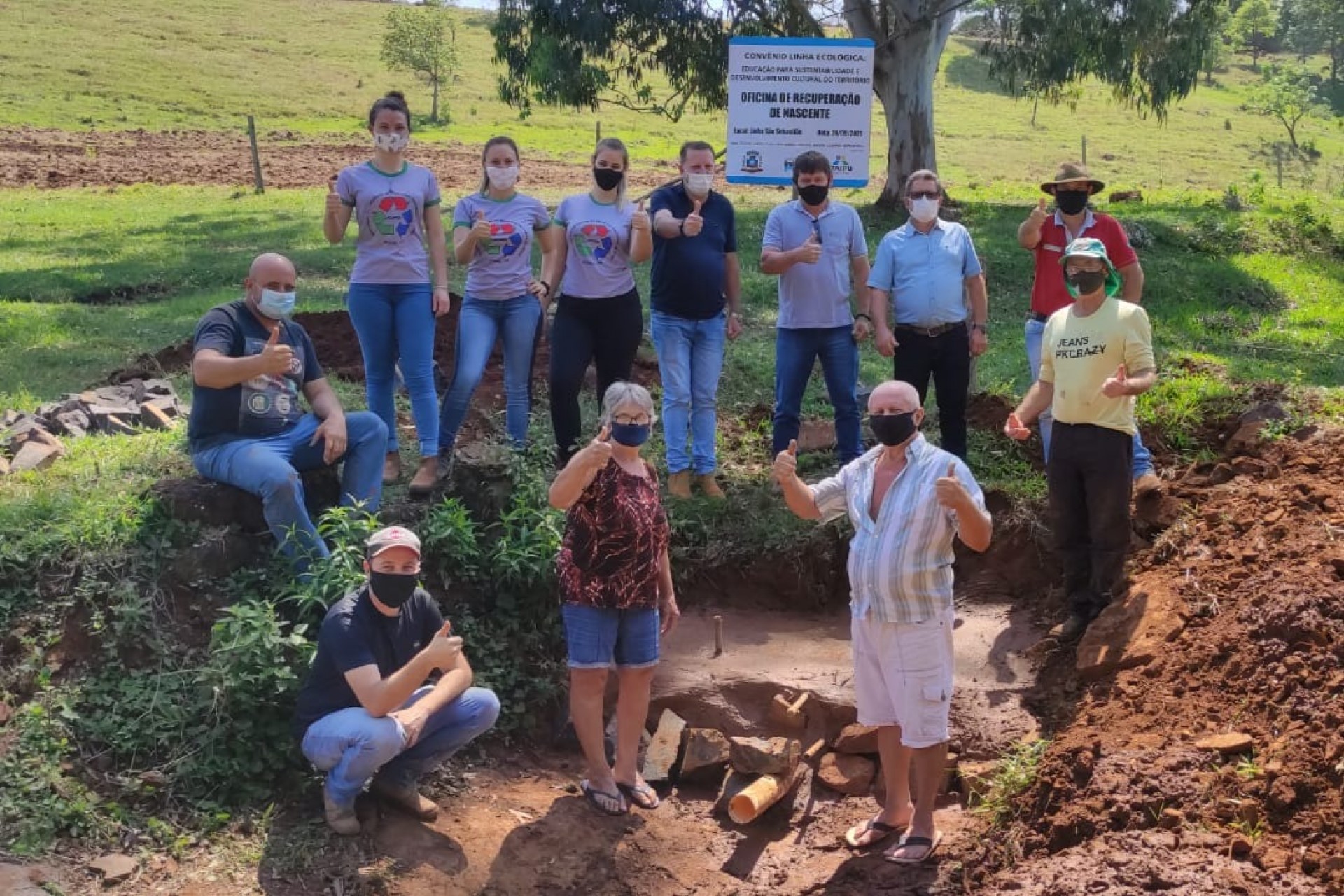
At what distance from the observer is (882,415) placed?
4.76 m

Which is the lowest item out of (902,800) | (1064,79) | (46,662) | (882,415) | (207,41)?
(902,800)

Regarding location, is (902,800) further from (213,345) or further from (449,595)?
(213,345)

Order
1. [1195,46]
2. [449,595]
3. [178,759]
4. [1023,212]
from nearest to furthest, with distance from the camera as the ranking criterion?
[178,759]
[449,595]
[1195,46]
[1023,212]

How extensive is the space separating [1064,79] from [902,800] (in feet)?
47.4

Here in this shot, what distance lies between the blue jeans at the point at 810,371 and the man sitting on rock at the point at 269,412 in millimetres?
2451

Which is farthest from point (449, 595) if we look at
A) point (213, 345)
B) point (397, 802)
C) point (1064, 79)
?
point (1064, 79)

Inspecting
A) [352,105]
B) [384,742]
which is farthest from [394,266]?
[352,105]

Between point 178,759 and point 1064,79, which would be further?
point 1064,79

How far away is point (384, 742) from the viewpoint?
4.86 metres

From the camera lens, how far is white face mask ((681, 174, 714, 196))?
6.83 meters

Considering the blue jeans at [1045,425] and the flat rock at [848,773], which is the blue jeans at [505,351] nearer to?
the flat rock at [848,773]

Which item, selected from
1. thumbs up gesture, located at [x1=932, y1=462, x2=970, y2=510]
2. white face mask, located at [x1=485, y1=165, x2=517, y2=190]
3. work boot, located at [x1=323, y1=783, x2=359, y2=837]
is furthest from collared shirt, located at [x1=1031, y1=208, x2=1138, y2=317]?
work boot, located at [x1=323, y1=783, x2=359, y2=837]

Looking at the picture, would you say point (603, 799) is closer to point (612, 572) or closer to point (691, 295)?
point (612, 572)

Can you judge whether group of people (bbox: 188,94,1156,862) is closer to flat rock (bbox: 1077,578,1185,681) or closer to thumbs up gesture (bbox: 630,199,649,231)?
thumbs up gesture (bbox: 630,199,649,231)
